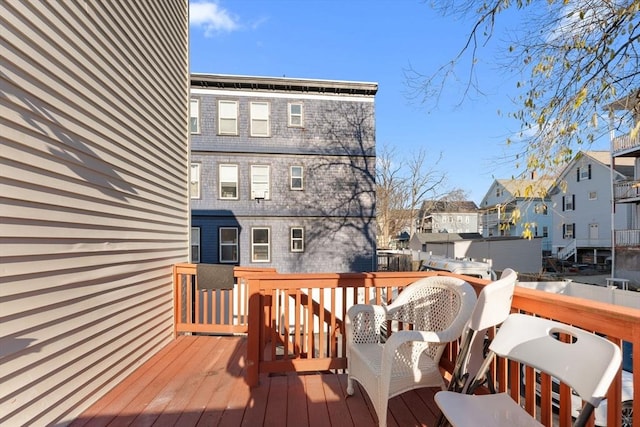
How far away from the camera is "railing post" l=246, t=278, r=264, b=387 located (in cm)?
257

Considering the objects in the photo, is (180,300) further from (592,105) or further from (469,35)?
(592,105)

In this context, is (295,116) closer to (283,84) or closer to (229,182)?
(283,84)

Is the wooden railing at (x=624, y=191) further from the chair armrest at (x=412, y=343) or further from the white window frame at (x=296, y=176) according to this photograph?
the chair armrest at (x=412, y=343)

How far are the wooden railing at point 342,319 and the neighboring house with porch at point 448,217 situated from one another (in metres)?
26.8

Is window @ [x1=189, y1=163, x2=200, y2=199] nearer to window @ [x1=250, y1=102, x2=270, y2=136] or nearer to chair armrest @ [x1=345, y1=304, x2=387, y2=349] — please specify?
window @ [x1=250, y1=102, x2=270, y2=136]

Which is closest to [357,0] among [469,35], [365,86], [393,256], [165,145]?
[469,35]

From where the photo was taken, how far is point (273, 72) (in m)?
11.5

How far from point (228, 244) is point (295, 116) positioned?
192 inches

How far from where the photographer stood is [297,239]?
37.3 feet

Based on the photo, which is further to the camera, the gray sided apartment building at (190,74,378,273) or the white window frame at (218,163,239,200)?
the white window frame at (218,163,239,200)

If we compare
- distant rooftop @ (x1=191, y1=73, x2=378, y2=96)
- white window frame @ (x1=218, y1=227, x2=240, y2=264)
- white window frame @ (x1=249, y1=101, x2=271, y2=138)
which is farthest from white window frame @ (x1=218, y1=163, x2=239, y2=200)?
distant rooftop @ (x1=191, y1=73, x2=378, y2=96)

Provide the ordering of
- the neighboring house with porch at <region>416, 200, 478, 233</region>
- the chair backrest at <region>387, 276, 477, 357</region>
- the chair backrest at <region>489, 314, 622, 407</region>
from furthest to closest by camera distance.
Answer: the neighboring house with porch at <region>416, 200, 478, 233</region> < the chair backrest at <region>387, 276, 477, 357</region> < the chair backrest at <region>489, 314, 622, 407</region>

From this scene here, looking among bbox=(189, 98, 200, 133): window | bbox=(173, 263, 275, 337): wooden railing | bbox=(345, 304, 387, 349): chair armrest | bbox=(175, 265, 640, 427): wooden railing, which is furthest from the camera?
bbox=(189, 98, 200, 133): window

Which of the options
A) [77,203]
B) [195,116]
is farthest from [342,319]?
[195,116]
